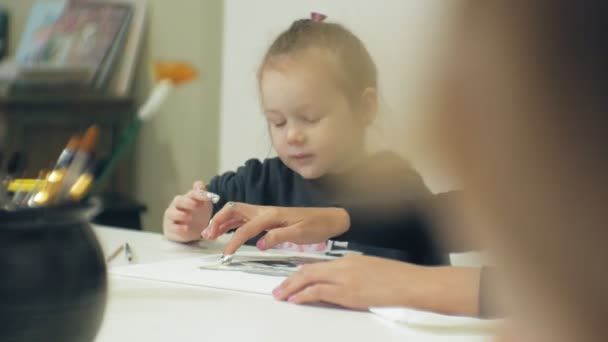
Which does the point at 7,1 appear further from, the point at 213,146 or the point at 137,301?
the point at 137,301

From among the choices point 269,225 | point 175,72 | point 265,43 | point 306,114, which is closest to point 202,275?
point 269,225

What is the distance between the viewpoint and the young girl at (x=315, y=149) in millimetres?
778

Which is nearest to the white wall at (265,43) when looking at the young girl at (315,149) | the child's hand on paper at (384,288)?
the young girl at (315,149)

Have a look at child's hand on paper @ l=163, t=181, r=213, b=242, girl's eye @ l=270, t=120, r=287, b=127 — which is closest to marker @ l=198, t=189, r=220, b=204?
child's hand on paper @ l=163, t=181, r=213, b=242

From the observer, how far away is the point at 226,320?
47 centimetres

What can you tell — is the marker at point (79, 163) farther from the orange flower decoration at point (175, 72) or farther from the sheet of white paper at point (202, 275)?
the orange flower decoration at point (175, 72)

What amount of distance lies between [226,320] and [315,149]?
37cm

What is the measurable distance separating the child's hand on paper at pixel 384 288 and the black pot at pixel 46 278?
0.70ft

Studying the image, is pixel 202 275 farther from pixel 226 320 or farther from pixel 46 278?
pixel 46 278

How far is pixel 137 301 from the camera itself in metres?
0.52

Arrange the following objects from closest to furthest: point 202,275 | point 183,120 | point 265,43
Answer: point 202,275 < point 265,43 < point 183,120

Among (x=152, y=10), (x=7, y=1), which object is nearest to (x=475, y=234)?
(x=152, y=10)

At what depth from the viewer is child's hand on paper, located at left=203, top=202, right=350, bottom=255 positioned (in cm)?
68

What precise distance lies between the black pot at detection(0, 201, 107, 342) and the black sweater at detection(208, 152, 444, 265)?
42 centimetres
